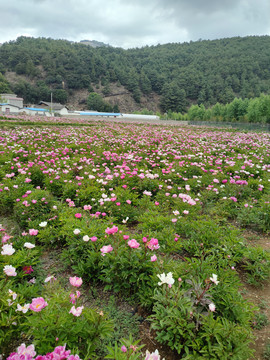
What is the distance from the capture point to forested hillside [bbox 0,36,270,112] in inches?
3583

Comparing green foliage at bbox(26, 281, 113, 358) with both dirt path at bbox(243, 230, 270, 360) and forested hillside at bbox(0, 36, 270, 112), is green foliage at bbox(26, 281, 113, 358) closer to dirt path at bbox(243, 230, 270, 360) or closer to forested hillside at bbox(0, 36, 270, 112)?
dirt path at bbox(243, 230, 270, 360)

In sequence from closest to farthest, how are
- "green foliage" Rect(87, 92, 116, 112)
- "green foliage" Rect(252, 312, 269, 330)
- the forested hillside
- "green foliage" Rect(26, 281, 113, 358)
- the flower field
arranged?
"green foliage" Rect(26, 281, 113, 358)
the flower field
"green foliage" Rect(252, 312, 269, 330)
"green foliage" Rect(87, 92, 116, 112)
the forested hillside

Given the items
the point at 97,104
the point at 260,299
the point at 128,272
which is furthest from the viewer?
the point at 97,104

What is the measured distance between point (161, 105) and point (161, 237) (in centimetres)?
10660

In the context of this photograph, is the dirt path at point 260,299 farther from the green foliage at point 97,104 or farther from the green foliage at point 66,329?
the green foliage at point 97,104

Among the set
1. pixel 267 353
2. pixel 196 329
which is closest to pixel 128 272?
pixel 196 329

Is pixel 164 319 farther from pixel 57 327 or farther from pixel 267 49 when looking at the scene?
pixel 267 49

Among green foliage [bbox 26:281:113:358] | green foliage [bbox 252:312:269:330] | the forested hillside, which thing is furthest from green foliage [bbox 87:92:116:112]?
green foliage [bbox 26:281:113:358]

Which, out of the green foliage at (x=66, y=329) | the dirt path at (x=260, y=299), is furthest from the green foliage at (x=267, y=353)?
the green foliage at (x=66, y=329)

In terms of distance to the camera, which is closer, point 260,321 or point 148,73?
point 260,321

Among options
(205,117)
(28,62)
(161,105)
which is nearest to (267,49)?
(161,105)

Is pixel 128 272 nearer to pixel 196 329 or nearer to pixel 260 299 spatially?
pixel 196 329

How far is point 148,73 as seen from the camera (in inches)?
4375

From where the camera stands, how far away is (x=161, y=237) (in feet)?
8.90
